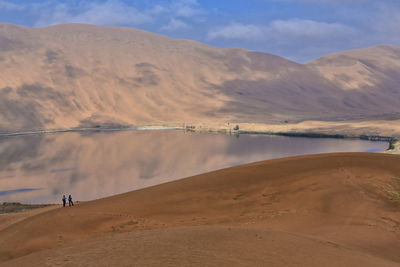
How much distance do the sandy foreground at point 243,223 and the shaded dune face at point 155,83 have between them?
88062mm

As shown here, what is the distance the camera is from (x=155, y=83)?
135 metres

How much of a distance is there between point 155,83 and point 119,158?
8028cm

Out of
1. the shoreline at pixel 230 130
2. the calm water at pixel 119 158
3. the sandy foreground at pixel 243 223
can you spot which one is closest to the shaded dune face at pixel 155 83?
the shoreline at pixel 230 130

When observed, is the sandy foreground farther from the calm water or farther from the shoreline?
the shoreline

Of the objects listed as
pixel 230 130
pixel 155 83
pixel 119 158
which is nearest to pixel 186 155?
pixel 119 158

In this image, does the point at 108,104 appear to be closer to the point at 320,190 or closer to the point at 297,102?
the point at 297,102

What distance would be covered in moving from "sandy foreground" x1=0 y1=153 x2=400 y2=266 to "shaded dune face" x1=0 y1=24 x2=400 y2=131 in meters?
88.1

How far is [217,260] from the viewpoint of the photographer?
952 cm

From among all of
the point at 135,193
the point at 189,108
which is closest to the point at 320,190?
the point at 135,193

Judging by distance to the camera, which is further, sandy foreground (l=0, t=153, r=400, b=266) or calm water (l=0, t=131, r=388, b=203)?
calm water (l=0, t=131, r=388, b=203)

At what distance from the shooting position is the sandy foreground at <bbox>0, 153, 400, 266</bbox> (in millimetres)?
10297

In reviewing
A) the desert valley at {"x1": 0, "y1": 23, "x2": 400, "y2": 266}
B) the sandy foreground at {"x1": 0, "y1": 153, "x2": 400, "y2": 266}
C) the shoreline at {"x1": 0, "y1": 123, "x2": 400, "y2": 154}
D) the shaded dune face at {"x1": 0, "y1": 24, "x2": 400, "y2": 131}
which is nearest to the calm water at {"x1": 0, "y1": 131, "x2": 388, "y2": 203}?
the desert valley at {"x1": 0, "y1": 23, "x2": 400, "y2": 266}

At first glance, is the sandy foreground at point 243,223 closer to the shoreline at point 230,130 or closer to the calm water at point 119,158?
the calm water at point 119,158

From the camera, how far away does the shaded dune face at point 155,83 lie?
115625 mm
